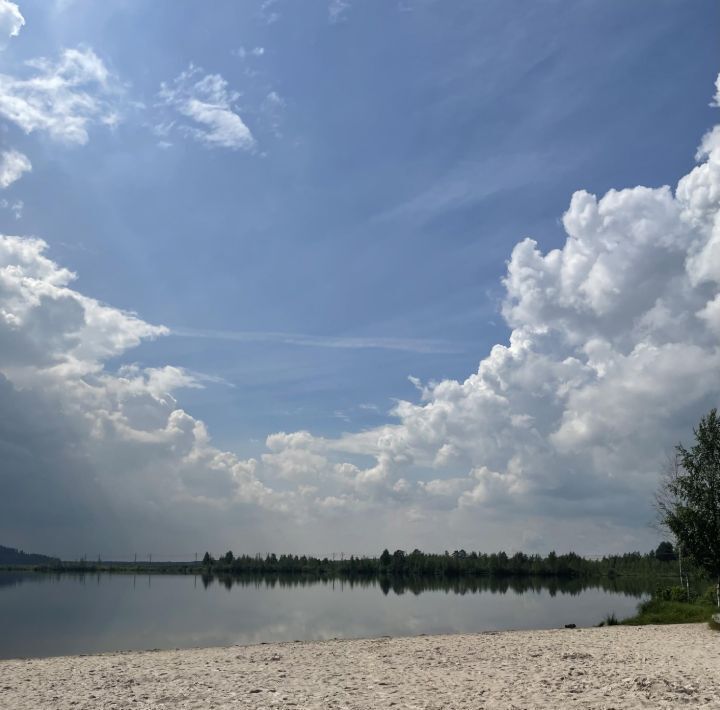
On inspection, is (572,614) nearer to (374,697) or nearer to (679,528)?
(679,528)

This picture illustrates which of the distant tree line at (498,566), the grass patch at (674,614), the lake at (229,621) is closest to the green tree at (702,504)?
the grass patch at (674,614)

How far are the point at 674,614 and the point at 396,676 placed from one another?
66.9 feet

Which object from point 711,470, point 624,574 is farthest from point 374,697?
point 624,574

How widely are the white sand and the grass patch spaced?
24.8 feet

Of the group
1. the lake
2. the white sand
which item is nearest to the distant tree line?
the lake

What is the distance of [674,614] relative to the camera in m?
29.8

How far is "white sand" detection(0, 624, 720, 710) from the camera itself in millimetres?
12398

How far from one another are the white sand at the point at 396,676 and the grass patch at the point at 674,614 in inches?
298

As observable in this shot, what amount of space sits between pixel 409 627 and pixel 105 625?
21.1m

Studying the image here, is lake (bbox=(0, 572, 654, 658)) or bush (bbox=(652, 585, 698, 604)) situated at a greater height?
bush (bbox=(652, 585, 698, 604))

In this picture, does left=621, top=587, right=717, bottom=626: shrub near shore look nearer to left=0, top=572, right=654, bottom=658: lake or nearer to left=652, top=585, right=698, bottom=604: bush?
left=652, top=585, right=698, bottom=604: bush

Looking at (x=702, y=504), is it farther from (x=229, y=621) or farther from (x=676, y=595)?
(x=229, y=621)

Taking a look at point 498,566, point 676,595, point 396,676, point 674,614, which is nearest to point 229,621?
point 676,595

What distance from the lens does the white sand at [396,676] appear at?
40.7 feet
